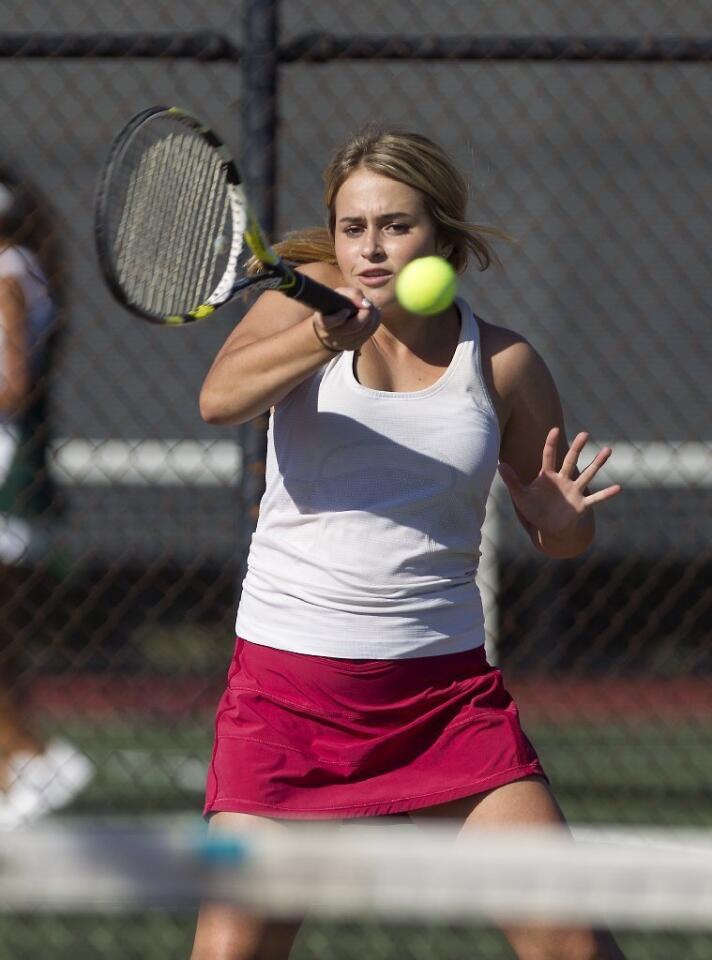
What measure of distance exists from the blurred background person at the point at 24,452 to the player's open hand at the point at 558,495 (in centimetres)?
174

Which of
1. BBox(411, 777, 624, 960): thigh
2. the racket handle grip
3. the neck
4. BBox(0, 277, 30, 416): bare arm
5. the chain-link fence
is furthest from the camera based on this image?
the chain-link fence

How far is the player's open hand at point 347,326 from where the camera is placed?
2.12 meters

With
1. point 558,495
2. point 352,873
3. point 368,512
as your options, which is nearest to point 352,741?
point 368,512

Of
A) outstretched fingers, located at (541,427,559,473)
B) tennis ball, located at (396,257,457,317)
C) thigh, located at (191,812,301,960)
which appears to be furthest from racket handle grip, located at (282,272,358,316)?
thigh, located at (191,812,301,960)

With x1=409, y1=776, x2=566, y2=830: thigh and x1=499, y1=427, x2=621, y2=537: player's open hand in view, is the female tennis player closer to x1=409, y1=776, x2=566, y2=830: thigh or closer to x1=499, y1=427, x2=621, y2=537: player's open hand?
x1=409, y1=776, x2=566, y2=830: thigh

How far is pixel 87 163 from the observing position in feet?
23.0

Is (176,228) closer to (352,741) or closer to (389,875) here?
(352,741)

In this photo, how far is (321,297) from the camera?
6.95ft

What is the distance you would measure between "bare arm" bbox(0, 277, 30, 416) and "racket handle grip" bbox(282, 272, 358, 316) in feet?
6.01

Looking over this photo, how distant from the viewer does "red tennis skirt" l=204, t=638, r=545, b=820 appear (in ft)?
7.60

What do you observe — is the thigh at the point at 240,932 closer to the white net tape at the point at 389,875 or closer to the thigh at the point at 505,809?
the thigh at the point at 505,809

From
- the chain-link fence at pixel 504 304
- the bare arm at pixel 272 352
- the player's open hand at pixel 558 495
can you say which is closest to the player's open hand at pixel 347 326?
the bare arm at pixel 272 352

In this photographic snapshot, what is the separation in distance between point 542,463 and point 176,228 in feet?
2.49

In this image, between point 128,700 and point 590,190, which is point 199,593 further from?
point 590,190
